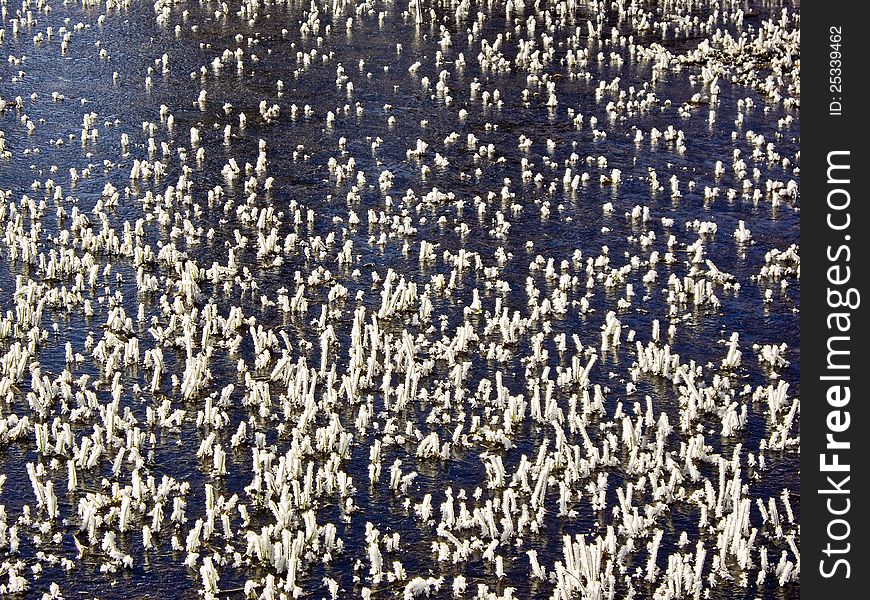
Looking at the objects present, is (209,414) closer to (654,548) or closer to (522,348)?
(522,348)

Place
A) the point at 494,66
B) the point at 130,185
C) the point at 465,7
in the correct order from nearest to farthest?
the point at 130,185, the point at 494,66, the point at 465,7

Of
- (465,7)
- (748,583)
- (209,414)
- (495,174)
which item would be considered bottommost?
(748,583)

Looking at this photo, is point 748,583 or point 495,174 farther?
point 495,174

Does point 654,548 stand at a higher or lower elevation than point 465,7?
lower

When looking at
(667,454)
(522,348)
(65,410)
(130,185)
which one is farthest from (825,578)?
(130,185)

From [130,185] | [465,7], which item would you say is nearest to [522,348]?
[130,185]

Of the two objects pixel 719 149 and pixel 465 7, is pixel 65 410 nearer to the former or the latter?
pixel 719 149

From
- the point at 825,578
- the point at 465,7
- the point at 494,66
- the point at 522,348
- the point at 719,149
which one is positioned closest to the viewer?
the point at 825,578
